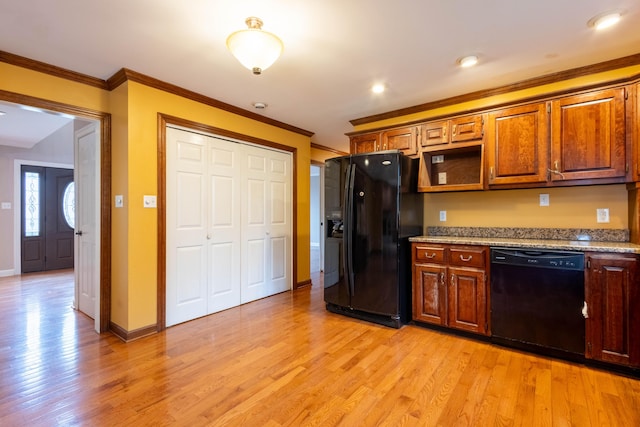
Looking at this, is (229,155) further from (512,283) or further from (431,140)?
(512,283)

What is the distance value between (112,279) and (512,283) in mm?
3601

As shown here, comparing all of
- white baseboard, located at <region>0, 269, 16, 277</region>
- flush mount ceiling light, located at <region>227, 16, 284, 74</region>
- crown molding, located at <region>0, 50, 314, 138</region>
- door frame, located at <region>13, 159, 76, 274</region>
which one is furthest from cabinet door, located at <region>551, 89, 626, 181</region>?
white baseboard, located at <region>0, 269, 16, 277</region>

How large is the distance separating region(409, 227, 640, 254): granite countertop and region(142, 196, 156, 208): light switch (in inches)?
97.9

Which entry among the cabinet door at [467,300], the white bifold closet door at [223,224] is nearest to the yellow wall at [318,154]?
the white bifold closet door at [223,224]

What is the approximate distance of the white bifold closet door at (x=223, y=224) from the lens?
10.5 ft

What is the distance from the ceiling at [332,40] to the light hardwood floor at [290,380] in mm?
2373

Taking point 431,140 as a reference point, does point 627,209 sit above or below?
below

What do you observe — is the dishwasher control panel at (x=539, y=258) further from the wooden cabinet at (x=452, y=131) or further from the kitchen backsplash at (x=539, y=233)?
the wooden cabinet at (x=452, y=131)

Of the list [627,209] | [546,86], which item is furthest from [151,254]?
[627,209]

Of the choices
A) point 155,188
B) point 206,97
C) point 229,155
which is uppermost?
point 206,97

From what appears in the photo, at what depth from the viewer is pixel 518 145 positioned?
2836 mm

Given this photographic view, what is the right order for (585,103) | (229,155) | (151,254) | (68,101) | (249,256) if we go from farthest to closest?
(249,256), (229,155), (151,254), (68,101), (585,103)

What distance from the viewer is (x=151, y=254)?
294 cm

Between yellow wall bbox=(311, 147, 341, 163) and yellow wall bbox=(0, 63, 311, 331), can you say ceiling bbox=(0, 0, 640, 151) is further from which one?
yellow wall bbox=(311, 147, 341, 163)
